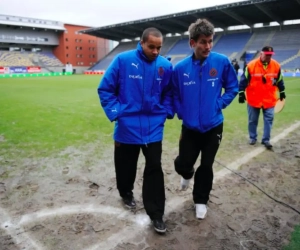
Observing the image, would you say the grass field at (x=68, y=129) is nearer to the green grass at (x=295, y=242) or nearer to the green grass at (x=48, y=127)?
the green grass at (x=48, y=127)

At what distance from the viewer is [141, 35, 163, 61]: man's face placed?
98.6 inches

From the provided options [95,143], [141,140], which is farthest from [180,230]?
[95,143]

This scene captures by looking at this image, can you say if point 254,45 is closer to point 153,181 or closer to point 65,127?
point 65,127

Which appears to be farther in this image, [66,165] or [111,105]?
[66,165]

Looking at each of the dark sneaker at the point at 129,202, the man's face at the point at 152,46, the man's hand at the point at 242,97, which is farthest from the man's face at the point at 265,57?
the dark sneaker at the point at 129,202

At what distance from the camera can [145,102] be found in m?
2.60

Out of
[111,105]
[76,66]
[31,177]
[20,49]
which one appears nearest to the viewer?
[111,105]

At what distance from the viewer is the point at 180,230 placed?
261 cm

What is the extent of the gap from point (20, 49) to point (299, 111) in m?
58.8

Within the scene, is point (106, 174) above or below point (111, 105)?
below

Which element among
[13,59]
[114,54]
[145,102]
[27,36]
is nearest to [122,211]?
[145,102]

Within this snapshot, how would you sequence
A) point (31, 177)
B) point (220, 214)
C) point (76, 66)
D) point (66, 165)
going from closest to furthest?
point (220, 214)
point (31, 177)
point (66, 165)
point (76, 66)

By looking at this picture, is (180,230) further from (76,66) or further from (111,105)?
(76,66)

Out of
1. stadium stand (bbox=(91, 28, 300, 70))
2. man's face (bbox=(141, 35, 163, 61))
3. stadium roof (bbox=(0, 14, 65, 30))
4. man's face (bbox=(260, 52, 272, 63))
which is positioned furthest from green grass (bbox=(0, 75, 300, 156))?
stadium roof (bbox=(0, 14, 65, 30))
